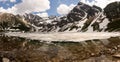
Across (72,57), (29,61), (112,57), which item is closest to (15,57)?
(29,61)

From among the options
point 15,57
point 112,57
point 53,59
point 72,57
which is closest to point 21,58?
point 15,57

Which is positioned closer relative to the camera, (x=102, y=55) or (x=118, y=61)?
(x=118, y=61)

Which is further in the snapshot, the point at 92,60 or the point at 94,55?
the point at 94,55

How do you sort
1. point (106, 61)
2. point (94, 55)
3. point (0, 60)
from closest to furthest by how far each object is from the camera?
1. point (106, 61)
2. point (0, 60)
3. point (94, 55)

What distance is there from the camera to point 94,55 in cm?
2933

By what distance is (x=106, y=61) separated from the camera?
2569 centimetres

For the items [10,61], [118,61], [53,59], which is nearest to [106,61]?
[118,61]

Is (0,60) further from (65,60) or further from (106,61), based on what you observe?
(106,61)

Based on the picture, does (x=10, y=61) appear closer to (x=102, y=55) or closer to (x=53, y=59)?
(x=53, y=59)

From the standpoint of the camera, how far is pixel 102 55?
1158 inches

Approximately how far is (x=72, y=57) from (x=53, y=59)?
2.65 metres

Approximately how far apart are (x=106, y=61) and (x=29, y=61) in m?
9.49

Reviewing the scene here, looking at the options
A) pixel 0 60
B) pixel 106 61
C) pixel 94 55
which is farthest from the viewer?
pixel 94 55

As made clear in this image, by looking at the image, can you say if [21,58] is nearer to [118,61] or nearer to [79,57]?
[79,57]
